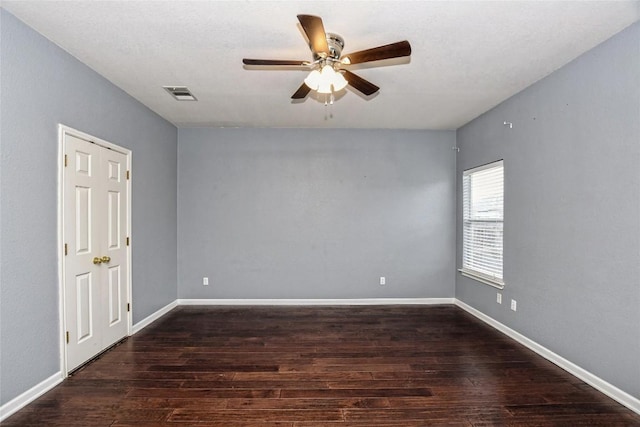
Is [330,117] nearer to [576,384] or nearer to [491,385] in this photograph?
[491,385]

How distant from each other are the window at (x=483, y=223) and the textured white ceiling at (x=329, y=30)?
3.27ft

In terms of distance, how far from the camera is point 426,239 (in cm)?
477

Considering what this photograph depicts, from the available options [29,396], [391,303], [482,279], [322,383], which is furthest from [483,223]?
[29,396]

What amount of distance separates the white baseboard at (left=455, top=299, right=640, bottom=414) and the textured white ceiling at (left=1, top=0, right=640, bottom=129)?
2597mm

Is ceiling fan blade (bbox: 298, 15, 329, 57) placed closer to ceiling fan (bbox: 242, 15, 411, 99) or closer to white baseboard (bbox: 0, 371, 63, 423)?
ceiling fan (bbox: 242, 15, 411, 99)

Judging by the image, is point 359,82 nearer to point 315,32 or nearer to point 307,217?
point 315,32

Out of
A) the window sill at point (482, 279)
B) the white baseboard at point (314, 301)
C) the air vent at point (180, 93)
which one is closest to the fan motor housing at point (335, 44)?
the air vent at point (180, 93)

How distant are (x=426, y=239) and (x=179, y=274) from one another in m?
3.81

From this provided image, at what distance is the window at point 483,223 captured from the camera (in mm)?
3743

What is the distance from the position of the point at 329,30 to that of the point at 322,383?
8.85ft

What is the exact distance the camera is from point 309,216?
4.73 metres

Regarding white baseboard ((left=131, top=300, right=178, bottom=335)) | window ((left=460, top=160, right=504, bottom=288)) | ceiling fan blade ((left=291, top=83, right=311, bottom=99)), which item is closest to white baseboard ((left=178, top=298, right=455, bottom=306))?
white baseboard ((left=131, top=300, right=178, bottom=335))

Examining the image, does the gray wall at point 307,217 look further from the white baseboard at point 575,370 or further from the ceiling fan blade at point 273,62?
the ceiling fan blade at point 273,62

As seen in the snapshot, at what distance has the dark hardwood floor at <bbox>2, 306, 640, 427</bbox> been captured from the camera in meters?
2.08
